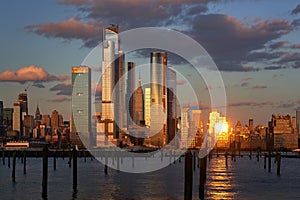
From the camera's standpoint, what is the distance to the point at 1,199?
6569 centimetres

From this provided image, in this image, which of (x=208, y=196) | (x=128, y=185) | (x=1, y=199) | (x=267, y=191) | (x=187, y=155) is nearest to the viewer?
(x=187, y=155)

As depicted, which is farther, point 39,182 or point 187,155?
point 39,182

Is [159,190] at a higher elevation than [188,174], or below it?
below

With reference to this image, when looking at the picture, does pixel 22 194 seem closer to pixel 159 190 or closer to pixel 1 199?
pixel 1 199

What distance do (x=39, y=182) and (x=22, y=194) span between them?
19.0m

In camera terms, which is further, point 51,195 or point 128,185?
point 128,185

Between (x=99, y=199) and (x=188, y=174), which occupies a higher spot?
(x=188, y=174)

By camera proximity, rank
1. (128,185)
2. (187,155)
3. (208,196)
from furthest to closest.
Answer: (128,185), (208,196), (187,155)

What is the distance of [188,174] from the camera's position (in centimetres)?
4972

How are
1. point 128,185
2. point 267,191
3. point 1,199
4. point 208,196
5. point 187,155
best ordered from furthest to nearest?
point 128,185, point 267,191, point 208,196, point 1,199, point 187,155

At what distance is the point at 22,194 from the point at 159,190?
716 inches

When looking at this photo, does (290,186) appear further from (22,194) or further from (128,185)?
(22,194)

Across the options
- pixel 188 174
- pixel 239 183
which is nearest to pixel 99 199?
pixel 188 174

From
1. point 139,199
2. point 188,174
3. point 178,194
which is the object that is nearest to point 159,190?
point 178,194
